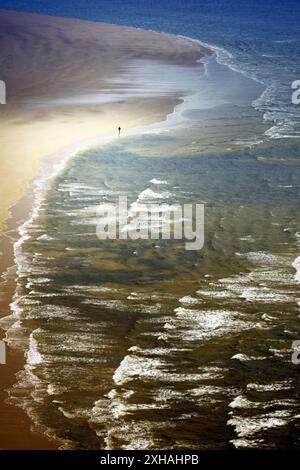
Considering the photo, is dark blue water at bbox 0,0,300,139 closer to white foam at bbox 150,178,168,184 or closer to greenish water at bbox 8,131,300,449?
white foam at bbox 150,178,168,184

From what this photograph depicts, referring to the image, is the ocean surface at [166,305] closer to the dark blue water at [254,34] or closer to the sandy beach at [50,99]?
the sandy beach at [50,99]

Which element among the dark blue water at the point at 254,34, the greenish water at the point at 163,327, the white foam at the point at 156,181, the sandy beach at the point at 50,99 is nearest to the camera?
the greenish water at the point at 163,327

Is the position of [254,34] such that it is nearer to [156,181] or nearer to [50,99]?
[50,99]

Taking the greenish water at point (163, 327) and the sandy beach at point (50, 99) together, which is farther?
the sandy beach at point (50, 99)

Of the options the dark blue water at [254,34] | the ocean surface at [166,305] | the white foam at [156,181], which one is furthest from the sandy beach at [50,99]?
the dark blue water at [254,34]

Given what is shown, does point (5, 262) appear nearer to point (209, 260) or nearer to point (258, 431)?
point (209, 260)

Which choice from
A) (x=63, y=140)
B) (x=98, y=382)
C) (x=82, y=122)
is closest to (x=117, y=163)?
(x=63, y=140)
